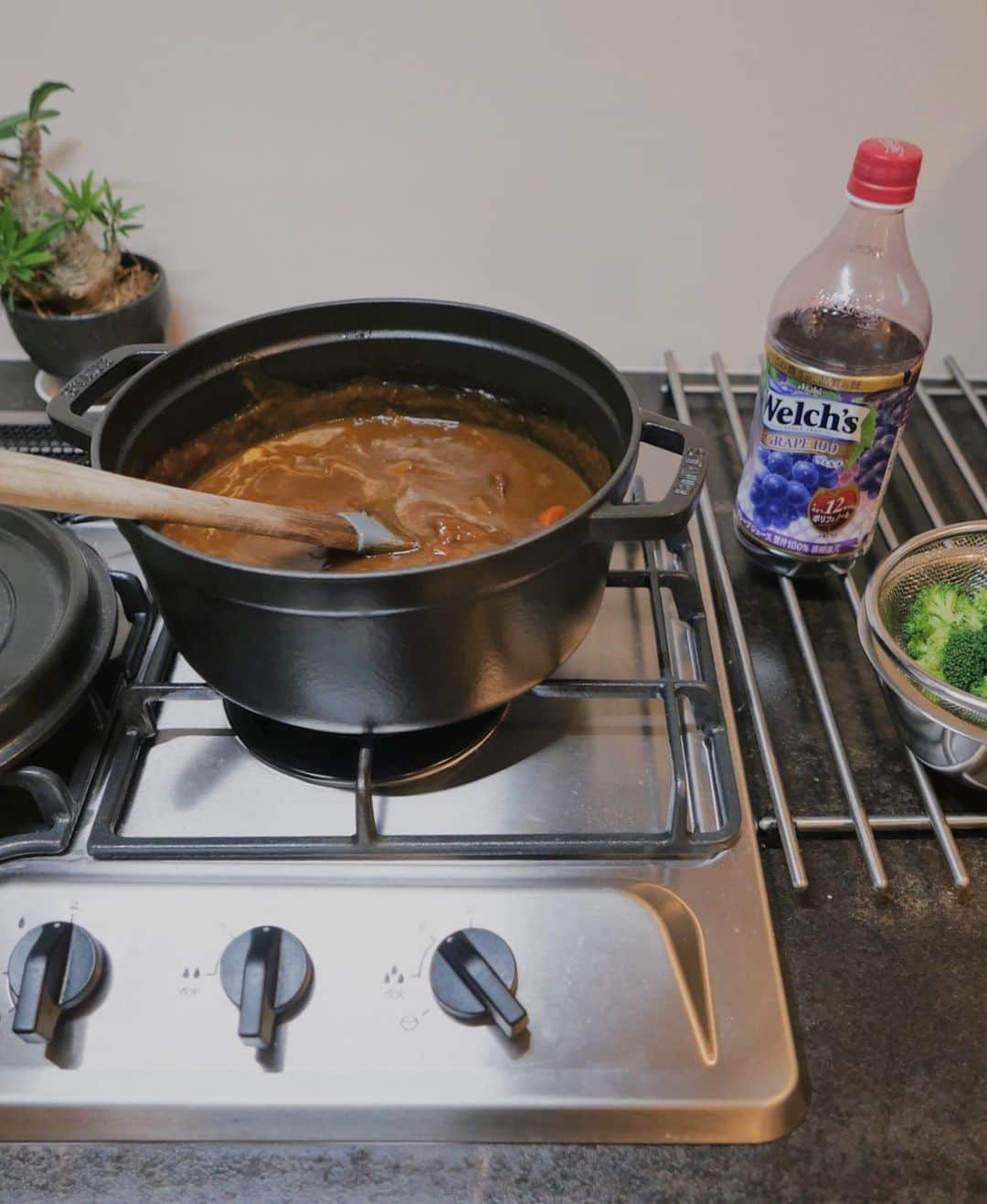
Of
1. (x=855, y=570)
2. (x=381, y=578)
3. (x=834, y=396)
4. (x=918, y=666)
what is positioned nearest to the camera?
(x=381, y=578)

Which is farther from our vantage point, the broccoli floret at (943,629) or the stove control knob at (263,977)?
the broccoli floret at (943,629)

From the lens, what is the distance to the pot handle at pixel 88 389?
64cm

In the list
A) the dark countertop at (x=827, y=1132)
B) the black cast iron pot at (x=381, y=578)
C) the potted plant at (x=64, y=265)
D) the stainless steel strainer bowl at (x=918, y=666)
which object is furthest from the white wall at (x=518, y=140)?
the dark countertop at (x=827, y=1132)

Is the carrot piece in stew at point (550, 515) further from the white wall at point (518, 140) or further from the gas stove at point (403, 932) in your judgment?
the white wall at point (518, 140)

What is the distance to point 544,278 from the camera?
3.54 feet

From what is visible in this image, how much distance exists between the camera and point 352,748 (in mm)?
699

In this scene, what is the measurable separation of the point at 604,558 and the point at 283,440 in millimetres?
373

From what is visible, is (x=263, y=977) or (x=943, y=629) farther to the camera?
(x=943, y=629)

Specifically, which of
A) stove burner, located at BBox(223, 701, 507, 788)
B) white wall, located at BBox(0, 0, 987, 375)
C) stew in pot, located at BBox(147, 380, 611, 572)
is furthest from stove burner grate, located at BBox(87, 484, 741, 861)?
white wall, located at BBox(0, 0, 987, 375)

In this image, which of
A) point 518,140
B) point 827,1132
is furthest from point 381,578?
point 518,140

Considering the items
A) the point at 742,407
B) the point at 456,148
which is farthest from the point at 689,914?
the point at 456,148

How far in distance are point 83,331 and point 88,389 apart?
331 millimetres

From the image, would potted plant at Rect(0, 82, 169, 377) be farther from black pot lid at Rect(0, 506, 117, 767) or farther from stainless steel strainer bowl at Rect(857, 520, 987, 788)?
stainless steel strainer bowl at Rect(857, 520, 987, 788)

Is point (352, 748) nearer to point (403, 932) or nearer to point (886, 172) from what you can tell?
point (403, 932)
